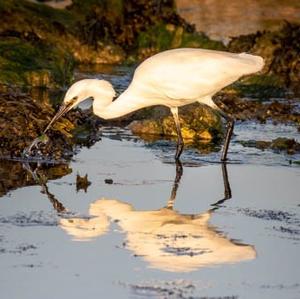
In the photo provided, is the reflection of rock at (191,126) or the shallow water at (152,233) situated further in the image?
the reflection of rock at (191,126)

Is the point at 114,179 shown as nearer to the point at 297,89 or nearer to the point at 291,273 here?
the point at 291,273

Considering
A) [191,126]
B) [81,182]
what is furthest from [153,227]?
[191,126]

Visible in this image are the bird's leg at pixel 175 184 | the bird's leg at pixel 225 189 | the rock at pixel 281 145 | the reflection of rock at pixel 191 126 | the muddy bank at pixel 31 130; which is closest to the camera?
the bird's leg at pixel 175 184

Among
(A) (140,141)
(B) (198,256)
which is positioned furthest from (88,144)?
(B) (198,256)

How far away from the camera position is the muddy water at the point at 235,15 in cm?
2638

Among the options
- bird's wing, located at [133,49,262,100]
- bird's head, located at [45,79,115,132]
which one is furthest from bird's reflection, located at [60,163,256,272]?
bird's wing, located at [133,49,262,100]

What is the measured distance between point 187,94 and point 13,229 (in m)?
4.45

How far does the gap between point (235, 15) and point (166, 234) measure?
60.7 feet

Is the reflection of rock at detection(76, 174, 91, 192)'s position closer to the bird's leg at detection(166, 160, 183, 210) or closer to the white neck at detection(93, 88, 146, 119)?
the bird's leg at detection(166, 160, 183, 210)

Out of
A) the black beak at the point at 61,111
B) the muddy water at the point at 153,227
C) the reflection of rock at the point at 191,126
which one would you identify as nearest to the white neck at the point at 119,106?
the black beak at the point at 61,111

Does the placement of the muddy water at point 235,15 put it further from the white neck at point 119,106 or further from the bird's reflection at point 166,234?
the bird's reflection at point 166,234

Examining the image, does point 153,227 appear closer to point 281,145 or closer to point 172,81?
point 172,81

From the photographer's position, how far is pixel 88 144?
14.8 metres

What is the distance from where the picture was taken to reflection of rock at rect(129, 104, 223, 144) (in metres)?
15.6
